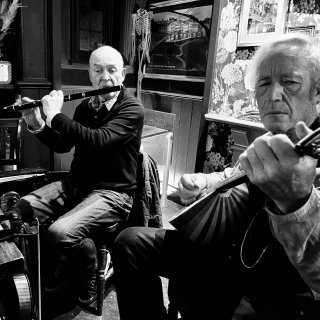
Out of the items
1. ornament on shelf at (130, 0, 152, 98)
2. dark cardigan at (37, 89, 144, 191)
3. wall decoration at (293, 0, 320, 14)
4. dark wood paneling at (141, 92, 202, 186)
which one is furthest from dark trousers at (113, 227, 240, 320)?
ornament on shelf at (130, 0, 152, 98)

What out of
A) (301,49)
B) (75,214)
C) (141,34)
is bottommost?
(75,214)

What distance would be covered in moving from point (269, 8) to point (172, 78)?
1550mm

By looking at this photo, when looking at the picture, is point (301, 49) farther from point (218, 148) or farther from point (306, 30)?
point (218, 148)

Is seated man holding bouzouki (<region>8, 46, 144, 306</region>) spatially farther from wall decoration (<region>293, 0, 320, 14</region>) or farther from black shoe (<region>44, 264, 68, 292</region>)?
wall decoration (<region>293, 0, 320, 14</region>)

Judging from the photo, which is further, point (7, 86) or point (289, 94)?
point (7, 86)

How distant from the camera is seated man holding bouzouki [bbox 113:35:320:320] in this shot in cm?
104

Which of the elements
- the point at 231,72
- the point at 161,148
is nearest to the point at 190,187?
the point at 161,148

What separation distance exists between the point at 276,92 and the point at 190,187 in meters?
0.51

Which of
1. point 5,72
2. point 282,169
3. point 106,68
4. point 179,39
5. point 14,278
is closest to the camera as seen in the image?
point 282,169

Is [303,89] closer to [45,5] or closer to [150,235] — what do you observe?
[150,235]

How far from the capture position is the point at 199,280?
119cm

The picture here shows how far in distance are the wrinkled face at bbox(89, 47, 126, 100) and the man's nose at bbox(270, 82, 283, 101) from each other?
4.22ft

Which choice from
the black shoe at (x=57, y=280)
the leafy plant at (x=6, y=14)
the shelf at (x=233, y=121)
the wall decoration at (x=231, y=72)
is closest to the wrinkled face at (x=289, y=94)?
the black shoe at (x=57, y=280)

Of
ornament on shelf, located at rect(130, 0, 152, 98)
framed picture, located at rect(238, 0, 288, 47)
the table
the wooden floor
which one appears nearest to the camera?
the wooden floor
